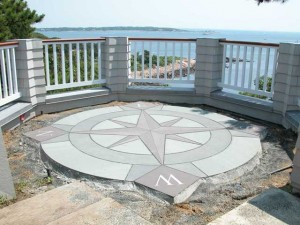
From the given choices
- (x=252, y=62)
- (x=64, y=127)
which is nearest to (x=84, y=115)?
(x=64, y=127)

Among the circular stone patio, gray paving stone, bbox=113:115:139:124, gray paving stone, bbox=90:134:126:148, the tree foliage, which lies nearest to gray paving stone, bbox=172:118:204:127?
the circular stone patio

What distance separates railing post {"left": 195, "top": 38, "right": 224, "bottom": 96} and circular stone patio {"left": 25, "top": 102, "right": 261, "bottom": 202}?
0.94 m

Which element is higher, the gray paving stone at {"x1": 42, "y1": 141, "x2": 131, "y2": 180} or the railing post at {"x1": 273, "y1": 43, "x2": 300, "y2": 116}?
the railing post at {"x1": 273, "y1": 43, "x2": 300, "y2": 116}

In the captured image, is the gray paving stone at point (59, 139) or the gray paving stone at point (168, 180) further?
the gray paving stone at point (59, 139)

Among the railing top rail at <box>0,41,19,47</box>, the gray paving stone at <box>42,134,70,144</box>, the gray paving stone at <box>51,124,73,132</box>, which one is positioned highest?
the railing top rail at <box>0,41,19,47</box>

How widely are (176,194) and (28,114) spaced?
3.20 metres

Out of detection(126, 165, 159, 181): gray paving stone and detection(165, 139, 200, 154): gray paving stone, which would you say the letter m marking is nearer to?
detection(126, 165, 159, 181): gray paving stone

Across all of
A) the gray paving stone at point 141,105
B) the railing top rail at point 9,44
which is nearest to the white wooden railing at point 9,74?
the railing top rail at point 9,44

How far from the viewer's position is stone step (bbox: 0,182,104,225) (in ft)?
6.91

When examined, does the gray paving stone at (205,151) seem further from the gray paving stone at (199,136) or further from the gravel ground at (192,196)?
the gravel ground at (192,196)

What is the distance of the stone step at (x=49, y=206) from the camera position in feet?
6.91

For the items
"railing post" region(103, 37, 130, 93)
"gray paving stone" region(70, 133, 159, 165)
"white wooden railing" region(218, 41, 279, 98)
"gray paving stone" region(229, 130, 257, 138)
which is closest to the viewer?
"gray paving stone" region(70, 133, 159, 165)

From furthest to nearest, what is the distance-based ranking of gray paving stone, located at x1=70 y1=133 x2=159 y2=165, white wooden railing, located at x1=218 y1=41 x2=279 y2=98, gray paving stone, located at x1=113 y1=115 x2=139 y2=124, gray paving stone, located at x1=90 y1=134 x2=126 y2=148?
white wooden railing, located at x1=218 y1=41 x2=279 y2=98 → gray paving stone, located at x1=113 y1=115 x2=139 y2=124 → gray paving stone, located at x1=90 y1=134 x2=126 y2=148 → gray paving stone, located at x1=70 y1=133 x2=159 y2=165

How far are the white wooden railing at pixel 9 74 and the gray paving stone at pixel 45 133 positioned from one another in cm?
67
